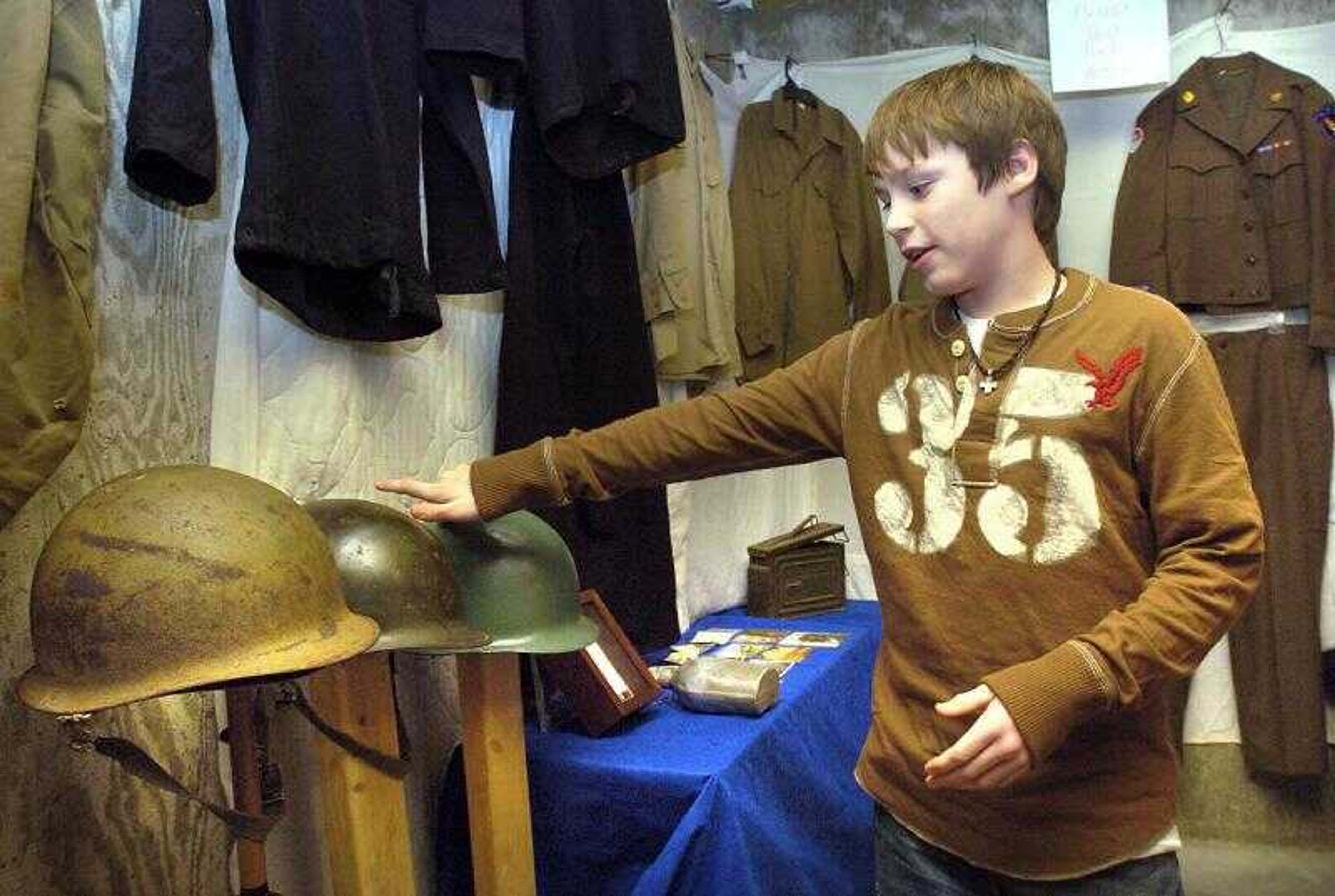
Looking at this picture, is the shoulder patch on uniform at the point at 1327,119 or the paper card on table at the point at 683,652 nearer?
the paper card on table at the point at 683,652

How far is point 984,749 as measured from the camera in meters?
1.07

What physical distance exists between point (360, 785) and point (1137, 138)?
2858 mm

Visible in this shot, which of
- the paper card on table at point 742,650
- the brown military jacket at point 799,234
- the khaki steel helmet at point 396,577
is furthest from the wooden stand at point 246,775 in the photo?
the brown military jacket at point 799,234

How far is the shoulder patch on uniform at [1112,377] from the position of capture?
1.20 meters

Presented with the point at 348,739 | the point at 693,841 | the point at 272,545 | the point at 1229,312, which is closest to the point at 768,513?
the point at 1229,312

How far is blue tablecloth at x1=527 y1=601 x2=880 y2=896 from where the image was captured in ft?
5.87

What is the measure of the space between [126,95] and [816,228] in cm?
213

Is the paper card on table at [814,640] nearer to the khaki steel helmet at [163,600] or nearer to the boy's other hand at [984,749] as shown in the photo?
the boy's other hand at [984,749]

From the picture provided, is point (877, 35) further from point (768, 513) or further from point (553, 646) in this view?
point (553, 646)

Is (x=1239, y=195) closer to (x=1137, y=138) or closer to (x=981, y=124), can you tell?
(x=1137, y=138)

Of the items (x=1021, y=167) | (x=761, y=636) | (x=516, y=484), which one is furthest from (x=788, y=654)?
(x=1021, y=167)

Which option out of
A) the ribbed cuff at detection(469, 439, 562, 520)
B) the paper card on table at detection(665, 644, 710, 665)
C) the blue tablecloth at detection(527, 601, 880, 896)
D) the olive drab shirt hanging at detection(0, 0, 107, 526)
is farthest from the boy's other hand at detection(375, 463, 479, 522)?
the paper card on table at detection(665, 644, 710, 665)

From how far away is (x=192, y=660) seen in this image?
1068mm

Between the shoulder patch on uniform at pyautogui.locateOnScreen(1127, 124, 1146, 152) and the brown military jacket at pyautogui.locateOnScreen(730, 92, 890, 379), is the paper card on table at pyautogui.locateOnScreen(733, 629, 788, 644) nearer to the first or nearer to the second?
the brown military jacket at pyautogui.locateOnScreen(730, 92, 890, 379)
